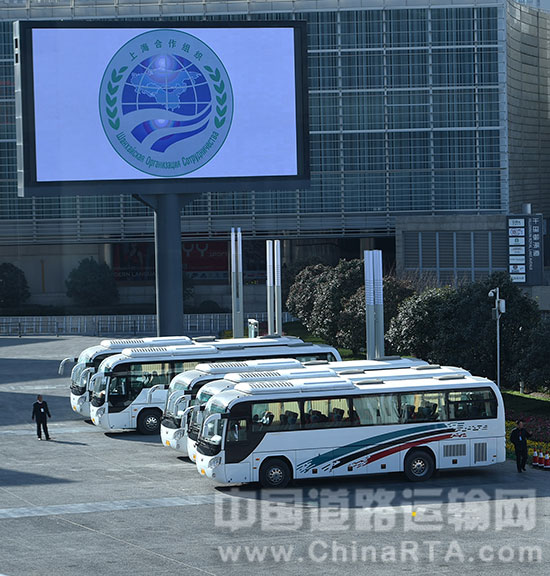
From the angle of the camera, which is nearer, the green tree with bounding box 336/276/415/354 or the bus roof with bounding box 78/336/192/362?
the bus roof with bounding box 78/336/192/362

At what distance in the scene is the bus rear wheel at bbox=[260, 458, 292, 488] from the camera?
28.1 metres

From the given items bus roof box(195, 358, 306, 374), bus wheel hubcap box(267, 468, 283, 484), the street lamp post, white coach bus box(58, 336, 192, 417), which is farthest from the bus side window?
the street lamp post

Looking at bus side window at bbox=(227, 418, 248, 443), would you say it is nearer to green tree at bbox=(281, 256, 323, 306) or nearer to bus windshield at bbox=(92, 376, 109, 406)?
bus windshield at bbox=(92, 376, 109, 406)

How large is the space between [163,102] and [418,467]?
77.1 feet

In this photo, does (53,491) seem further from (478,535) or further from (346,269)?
(346,269)

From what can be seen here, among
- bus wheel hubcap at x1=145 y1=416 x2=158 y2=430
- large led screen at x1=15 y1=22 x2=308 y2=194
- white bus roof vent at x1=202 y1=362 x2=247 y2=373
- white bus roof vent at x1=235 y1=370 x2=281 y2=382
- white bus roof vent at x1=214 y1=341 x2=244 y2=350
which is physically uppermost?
large led screen at x1=15 y1=22 x2=308 y2=194

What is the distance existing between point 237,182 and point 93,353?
38.3ft

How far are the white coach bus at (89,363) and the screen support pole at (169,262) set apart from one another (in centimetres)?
922

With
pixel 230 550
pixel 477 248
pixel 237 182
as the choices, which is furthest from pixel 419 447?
pixel 477 248

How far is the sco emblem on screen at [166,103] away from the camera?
47.2 metres

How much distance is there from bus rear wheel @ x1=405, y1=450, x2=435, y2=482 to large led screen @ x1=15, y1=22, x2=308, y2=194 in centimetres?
2186

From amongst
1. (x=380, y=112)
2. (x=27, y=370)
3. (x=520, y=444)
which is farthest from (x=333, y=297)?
(x=380, y=112)

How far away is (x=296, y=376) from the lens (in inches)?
1168

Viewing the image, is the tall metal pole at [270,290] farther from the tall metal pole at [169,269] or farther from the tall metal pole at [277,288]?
the tall metal pole at [169,269]
